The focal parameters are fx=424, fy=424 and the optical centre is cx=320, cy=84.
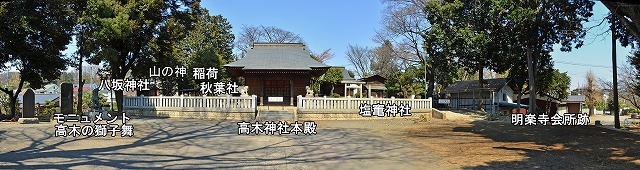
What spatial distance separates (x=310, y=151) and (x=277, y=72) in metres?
13.4

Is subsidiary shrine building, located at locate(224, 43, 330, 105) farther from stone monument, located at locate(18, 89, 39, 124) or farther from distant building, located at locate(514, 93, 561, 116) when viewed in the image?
distant building, located at locate(514, 93, 561, 116)

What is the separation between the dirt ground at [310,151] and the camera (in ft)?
21.9

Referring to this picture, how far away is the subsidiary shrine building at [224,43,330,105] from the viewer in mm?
21145

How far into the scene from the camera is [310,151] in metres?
8.31

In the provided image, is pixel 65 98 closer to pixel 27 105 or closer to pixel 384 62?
pixel 27 105

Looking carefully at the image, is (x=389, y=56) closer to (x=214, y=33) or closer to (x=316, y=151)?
(x=214, y=33)

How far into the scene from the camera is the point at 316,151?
8.33 metres

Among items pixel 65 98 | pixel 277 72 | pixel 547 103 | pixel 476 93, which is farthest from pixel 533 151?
pixel 547 103

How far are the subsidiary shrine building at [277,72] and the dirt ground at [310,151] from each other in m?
10.1

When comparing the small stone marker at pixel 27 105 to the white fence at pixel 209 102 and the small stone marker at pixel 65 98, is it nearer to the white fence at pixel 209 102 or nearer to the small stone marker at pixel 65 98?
the small stone marker at pixel 65 98

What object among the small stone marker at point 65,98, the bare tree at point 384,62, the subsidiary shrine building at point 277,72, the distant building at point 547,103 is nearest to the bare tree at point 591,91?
the distant building at point 547,103

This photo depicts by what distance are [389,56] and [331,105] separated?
78.4 feet

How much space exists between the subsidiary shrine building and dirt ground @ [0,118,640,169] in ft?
33.2

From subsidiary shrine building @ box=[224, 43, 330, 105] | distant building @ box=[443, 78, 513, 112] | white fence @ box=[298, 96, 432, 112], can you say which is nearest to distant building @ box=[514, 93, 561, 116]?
distant building @ box=[443, 78, 513, 112]
